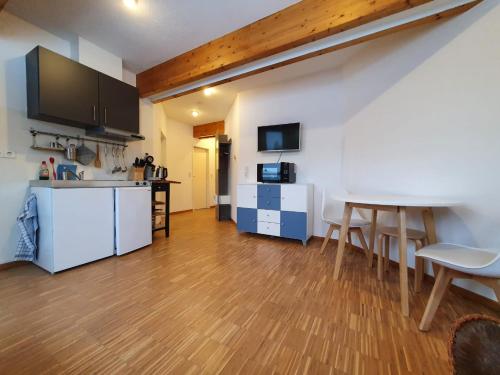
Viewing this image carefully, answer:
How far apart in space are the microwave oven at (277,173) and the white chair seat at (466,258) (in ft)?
6.25

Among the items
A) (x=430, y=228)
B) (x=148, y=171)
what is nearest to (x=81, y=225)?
(x=148, y=171)

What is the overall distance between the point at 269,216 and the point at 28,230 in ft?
8.97

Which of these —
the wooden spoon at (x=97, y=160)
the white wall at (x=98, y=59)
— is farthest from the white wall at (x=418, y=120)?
the wooden spoon at (x=97, y=160)

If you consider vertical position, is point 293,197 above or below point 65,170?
below

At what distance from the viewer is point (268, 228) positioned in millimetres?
3094

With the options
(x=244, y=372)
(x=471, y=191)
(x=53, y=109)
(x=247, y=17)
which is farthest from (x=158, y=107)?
(x=471, y=191)

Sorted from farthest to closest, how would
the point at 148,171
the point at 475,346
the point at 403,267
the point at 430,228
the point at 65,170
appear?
the point at 148,171
the point at 65,170
the point at 430,228
the point at 403,267
the point at 475,346

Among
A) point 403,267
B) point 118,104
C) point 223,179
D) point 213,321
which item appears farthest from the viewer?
point 223,179

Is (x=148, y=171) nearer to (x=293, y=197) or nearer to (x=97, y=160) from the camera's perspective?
(x=97, y=160)

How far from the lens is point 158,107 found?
12.1ft

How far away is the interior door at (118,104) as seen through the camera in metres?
2.47

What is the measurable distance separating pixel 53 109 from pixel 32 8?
3.18 ft

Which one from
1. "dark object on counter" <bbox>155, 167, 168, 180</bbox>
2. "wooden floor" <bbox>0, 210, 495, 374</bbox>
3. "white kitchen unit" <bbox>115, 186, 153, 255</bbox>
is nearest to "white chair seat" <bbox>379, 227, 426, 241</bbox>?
"wooden floor" <bbox>0, 210, 495, 374</bbox>

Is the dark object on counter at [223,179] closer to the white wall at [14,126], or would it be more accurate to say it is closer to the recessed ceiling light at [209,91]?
the recessed ceiling light at [209,91]
